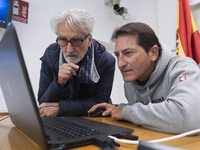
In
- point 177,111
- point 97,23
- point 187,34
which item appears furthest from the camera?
point 97,23

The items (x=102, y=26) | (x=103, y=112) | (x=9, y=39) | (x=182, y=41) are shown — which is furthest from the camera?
(x=102, y=26)

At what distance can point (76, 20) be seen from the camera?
110cm

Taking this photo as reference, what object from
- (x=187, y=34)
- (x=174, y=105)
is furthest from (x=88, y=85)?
(x=187, y=34)

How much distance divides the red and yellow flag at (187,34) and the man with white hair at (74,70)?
1.12 meters

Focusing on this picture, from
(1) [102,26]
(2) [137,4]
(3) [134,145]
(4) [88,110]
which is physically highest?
(2) [137,4]

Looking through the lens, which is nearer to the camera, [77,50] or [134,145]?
[134,145]

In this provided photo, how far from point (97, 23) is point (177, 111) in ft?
7.62

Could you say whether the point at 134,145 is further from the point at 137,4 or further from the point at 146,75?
the point at 137,4

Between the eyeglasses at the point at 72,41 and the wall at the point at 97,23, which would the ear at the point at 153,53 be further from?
the wall at the point at 97,23

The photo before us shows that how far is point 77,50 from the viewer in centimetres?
115

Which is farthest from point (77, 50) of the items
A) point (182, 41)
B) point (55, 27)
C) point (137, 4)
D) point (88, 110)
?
point (137, 4)

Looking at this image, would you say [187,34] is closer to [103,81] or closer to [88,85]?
[103,81]

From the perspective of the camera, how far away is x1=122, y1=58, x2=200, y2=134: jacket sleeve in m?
0.58

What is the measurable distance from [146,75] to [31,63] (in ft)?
4.84
